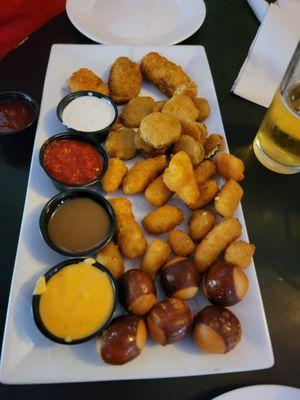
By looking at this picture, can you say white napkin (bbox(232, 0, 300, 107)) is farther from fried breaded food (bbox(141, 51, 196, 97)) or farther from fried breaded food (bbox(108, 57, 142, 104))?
fried breaded food (bbox(108, 57, 142, 104))

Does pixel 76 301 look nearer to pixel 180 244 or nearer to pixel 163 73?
pixel 180 244

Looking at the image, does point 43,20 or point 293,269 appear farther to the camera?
point 43,20

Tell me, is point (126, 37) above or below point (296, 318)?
above

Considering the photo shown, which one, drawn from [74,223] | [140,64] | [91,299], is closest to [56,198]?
[74,223]

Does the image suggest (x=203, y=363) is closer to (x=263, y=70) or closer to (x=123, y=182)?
(x=123, y=182)

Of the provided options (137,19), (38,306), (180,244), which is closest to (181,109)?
(180,244)

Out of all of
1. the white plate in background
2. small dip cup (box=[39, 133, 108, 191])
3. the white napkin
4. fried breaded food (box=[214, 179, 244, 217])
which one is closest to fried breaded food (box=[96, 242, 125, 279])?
small dip cup (box=[39, 133, 108, 191])

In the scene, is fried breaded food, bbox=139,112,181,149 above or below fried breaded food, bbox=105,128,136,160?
above

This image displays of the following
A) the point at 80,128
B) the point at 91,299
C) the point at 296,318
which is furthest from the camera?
the point at 80,128
